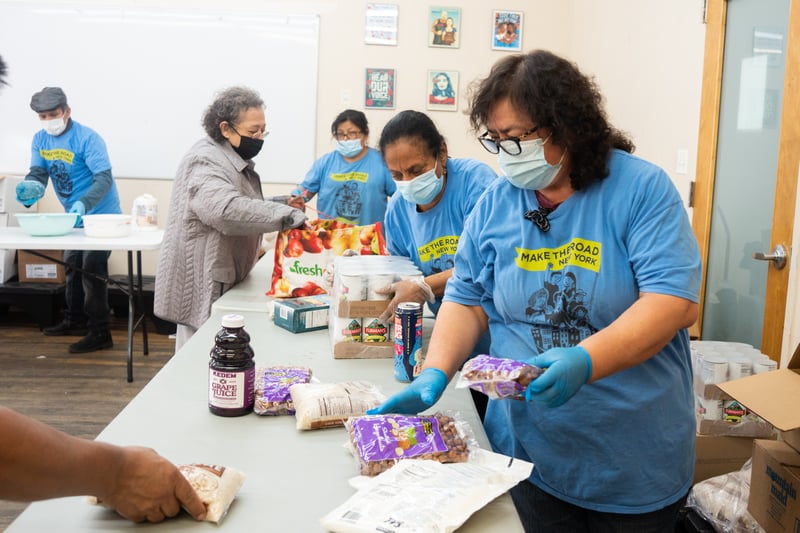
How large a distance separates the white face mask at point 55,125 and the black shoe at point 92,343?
1.36 metres

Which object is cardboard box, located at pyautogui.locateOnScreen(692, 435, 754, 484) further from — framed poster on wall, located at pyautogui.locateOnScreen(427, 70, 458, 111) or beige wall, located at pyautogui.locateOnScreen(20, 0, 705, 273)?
framed poster on wall, located at pyautogui.locateOnScreen(427, 70, 458, 111)

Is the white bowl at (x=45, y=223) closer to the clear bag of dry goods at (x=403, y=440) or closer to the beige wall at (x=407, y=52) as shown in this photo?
the beige wall at (x=407, y=52)

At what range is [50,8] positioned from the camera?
5.44 m

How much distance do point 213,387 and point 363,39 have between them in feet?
14.6

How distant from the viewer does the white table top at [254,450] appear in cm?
108

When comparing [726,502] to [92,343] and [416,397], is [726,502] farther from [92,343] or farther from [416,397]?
[92,343]

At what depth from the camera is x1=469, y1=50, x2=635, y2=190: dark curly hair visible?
135 centimetres

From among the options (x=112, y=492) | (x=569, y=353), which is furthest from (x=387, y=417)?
(x=112, y=492)

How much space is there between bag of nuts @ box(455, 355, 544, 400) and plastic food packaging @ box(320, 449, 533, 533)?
126 mm

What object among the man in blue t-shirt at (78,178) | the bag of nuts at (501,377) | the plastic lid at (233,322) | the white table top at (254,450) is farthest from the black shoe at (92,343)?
the bag of nuts at (501,377)

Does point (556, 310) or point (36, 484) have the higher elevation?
point (556, 310)

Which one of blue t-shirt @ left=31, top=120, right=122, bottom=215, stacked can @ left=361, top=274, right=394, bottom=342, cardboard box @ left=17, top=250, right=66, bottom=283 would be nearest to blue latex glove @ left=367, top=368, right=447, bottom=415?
stacked can @ left=361, top=274, right=394, bottom=342

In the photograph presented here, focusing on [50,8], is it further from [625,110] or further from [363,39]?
[625,110]

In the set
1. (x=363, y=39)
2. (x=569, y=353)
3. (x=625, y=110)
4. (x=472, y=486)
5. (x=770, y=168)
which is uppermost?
(x=363, y=39)
